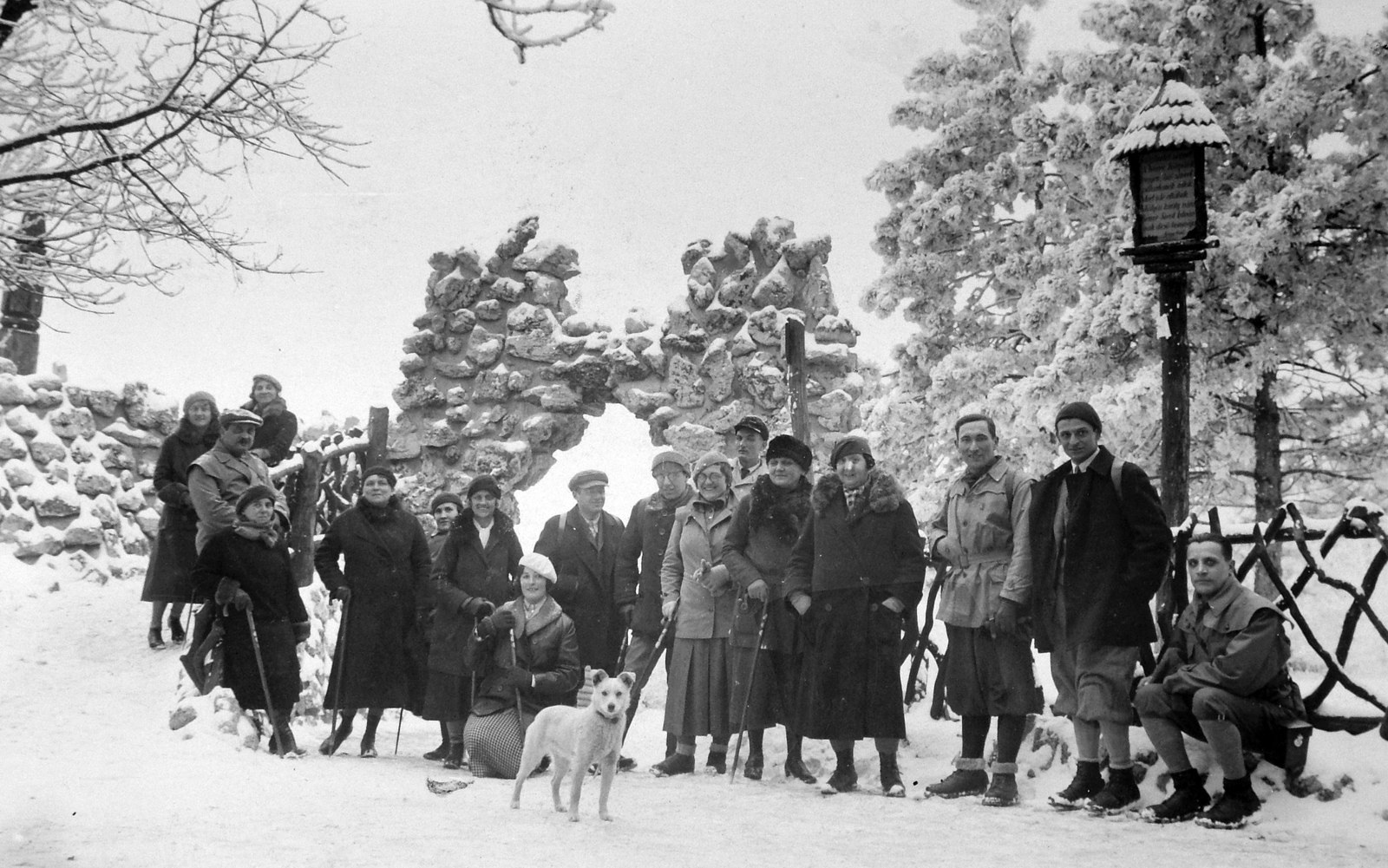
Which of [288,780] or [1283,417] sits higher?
[1283,417]

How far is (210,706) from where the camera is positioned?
586 cm

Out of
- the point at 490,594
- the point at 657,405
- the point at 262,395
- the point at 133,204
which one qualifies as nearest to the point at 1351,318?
the point at 657,405

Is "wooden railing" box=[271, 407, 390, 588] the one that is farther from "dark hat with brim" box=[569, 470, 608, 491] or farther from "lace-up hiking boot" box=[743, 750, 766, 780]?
"lace-up hiking boot" box=[743, 750, 766, 780]

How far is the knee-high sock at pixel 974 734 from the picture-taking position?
15.8 feet

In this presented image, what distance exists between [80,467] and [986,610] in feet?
25.6

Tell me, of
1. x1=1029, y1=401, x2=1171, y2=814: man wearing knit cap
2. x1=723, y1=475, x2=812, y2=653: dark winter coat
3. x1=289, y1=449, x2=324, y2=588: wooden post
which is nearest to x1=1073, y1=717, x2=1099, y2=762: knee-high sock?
A: x1=1029, y1=401, x2=1171, y2=814: man wearing knit cap

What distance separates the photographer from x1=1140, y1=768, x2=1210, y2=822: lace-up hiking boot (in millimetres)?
4055

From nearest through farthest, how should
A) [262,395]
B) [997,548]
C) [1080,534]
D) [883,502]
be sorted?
[1080,534]
[997,548]
[883,502]
[262,395]

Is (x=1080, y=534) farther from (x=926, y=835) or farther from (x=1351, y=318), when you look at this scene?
(x=1351, y=318)

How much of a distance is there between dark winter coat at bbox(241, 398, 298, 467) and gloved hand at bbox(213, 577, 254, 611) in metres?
2.61

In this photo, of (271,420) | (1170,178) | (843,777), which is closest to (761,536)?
(843,777)

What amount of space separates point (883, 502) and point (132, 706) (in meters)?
4.42

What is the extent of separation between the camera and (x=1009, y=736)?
4602 millimetres

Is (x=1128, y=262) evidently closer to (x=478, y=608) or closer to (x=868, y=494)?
(x=868, y=494)
